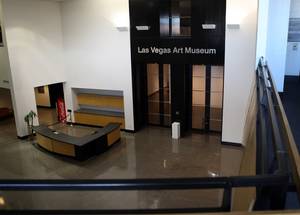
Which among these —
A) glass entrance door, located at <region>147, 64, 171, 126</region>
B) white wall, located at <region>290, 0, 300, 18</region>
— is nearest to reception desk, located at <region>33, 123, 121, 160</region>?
glass entrance door, located at <region>147, 64, 171, 126</region>

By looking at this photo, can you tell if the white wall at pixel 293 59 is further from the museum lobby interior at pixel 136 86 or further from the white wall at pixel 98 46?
the white wall at pixel 98 46

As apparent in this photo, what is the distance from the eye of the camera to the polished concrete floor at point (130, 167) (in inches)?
239

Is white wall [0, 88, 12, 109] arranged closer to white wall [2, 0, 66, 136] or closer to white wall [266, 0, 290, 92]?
white wall [2, 0, 66, 136]

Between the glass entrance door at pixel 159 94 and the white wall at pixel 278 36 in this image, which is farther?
the glass entrance door at pixel 159 94

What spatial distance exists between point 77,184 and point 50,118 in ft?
40.6

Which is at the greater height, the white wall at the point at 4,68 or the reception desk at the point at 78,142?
the white wall at the point at 4,68

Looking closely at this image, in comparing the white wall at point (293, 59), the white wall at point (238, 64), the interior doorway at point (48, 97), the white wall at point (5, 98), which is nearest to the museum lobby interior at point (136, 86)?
the white wall at point (238, 64)

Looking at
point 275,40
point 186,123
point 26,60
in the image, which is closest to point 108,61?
point 26,60

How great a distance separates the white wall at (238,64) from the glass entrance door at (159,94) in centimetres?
244

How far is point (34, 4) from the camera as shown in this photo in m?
10.0

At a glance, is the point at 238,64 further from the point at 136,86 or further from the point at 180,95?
the point at 136,86

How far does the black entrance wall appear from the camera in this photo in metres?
8.55

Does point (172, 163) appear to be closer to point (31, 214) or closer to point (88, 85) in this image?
point (88, 85)

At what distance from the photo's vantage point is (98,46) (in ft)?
34.2
